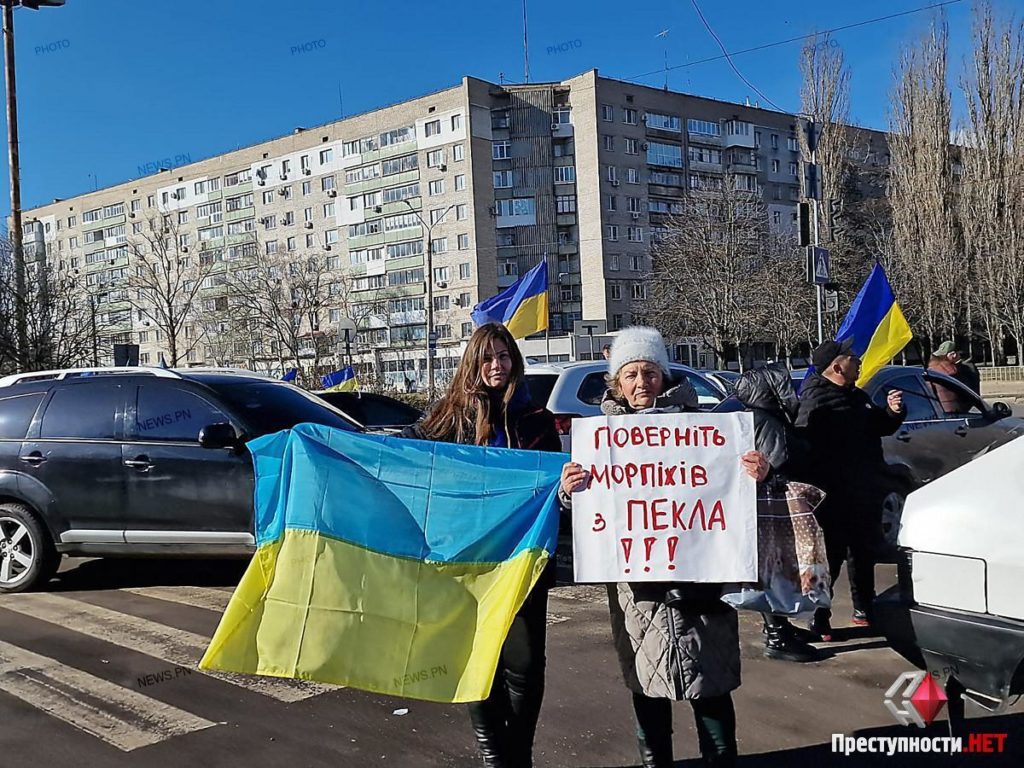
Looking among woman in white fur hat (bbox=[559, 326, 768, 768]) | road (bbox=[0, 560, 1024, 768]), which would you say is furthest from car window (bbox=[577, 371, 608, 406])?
woman in white fur hat (bbox=[559, 326, 768, 768])

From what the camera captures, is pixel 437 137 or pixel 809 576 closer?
pixel 809 576

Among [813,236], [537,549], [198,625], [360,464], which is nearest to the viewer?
[537,549]

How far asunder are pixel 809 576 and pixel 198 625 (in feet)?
14.9

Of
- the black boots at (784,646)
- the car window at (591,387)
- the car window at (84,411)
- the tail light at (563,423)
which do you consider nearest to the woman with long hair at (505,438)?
the black boots at (784,646)

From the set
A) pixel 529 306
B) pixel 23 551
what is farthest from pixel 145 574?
pixel 529 306

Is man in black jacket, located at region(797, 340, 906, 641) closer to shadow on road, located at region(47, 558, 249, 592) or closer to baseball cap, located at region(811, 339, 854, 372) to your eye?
baseball cap, located at region(811, 339, 854, 372)

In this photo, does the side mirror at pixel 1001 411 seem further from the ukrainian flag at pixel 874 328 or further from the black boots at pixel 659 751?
the black boots at pixel 659 751

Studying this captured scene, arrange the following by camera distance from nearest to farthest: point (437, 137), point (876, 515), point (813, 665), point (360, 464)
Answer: point (360, 464)
point (813, 665)
point (876, 515)
point (437, 137)

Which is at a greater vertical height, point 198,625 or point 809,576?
point 809,576

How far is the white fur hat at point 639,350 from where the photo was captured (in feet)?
11.2

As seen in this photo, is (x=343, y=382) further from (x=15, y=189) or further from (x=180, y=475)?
(x=180, y=475)

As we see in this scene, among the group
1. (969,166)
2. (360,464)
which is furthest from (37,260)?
(969,166)

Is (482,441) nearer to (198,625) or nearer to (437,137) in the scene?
(198,625)

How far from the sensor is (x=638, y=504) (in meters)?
3.18
